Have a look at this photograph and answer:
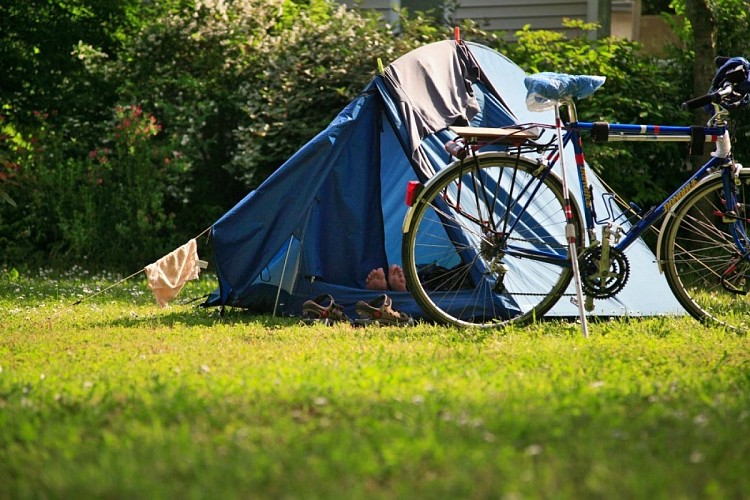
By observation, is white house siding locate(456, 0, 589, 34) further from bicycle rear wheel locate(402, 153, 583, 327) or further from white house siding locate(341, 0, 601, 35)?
bicycle rear wheel locate(402, 153, 583, 327)

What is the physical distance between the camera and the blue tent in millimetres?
5191

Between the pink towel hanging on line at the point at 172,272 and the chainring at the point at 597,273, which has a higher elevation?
the chainring at the point at 597,273

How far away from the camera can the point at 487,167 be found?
4.76m

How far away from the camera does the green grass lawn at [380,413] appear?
2.42 m

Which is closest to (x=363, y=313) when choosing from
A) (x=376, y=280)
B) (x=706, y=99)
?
(x=376, y=280)

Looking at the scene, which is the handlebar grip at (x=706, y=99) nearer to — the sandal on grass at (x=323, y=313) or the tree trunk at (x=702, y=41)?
the sandal on grass at (x=323, y=313)

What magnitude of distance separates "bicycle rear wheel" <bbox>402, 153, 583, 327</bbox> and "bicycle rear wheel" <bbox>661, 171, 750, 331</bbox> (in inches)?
18.2

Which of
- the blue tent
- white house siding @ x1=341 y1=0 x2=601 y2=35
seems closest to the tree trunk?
the blue tent

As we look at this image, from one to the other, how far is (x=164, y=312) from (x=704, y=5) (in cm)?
451

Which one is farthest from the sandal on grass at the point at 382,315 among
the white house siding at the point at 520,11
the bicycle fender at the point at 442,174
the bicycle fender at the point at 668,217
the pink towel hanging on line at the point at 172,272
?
the white house siding at the point at 520,11

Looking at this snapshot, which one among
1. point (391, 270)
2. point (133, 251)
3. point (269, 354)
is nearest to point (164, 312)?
point (391, 270)

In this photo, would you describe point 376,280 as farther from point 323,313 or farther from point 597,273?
point 597,273

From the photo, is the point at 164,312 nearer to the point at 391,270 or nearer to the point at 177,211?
the point at 391,270

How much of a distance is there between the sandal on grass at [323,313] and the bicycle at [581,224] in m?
0.48
